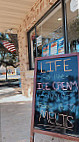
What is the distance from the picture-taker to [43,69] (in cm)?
183

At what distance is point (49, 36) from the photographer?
394 cm

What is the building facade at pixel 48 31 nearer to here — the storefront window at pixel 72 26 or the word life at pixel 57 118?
the storefront window at pixel 72 26

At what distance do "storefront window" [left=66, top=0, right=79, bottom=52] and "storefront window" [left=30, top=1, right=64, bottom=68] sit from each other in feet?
0.86

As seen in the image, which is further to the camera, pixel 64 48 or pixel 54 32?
pixel 54 32

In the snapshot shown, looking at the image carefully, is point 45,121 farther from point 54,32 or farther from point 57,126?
point 54,32

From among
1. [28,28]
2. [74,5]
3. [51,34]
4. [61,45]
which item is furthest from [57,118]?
[28,28]

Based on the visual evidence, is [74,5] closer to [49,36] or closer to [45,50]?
[49,36]

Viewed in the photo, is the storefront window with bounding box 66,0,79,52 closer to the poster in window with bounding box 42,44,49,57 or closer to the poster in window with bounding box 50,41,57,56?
the poster in window with bounding box 50,41,57,56

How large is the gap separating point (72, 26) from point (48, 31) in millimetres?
1204

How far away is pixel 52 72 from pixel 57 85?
0.19 meters

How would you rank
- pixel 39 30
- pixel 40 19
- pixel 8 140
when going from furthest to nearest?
pixel 39 30 → pixel 40 19 → pixel 8 140

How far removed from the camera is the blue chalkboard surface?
5.10ft

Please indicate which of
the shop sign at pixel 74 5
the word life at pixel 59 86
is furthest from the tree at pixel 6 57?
the word life at pixel 59 86

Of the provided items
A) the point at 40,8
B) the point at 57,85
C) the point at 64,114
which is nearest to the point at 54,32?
the point at 40,8
